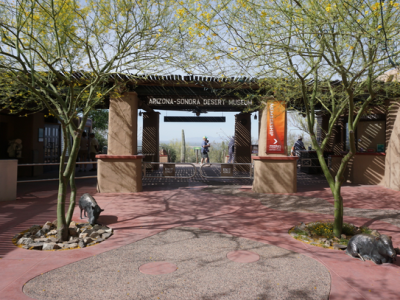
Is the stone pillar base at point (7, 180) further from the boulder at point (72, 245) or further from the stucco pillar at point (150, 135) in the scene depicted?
the stucco pillar at point (150, 135)

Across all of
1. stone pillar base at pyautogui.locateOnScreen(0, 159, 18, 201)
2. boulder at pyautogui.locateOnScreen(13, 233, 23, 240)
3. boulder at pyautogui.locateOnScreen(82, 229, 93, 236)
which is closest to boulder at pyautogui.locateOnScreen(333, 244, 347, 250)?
boulder at pyautogui.locateOnScreen(82, 229, 93, 236)

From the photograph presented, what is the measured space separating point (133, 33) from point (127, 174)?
5082 millimetres

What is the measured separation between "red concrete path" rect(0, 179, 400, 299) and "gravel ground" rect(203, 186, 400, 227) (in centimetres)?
38

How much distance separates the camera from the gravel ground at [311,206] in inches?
265

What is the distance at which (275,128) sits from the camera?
32.5 feet

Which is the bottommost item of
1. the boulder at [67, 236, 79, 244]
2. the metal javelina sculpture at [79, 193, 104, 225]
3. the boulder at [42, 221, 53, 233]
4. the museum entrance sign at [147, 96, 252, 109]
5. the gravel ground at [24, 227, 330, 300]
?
the gravel ground at [24, 227, 330, 300]

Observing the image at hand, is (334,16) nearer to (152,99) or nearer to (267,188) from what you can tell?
(267,188)

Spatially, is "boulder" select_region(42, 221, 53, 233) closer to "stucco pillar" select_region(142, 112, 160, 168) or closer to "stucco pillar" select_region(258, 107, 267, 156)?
"stucco pillar" select_region(258, 107, 267, 156)

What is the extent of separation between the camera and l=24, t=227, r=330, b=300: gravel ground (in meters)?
3.17

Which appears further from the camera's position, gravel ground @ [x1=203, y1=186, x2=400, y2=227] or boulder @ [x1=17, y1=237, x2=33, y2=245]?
gravel ground @ [x1=203, y1=186, x2=400, y2=227]

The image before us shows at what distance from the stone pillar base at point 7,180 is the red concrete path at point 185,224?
0.37 meters

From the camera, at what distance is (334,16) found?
4188 mm

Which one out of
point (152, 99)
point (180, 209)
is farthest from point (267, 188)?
point (152, 99)

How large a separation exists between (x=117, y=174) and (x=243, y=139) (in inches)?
347
